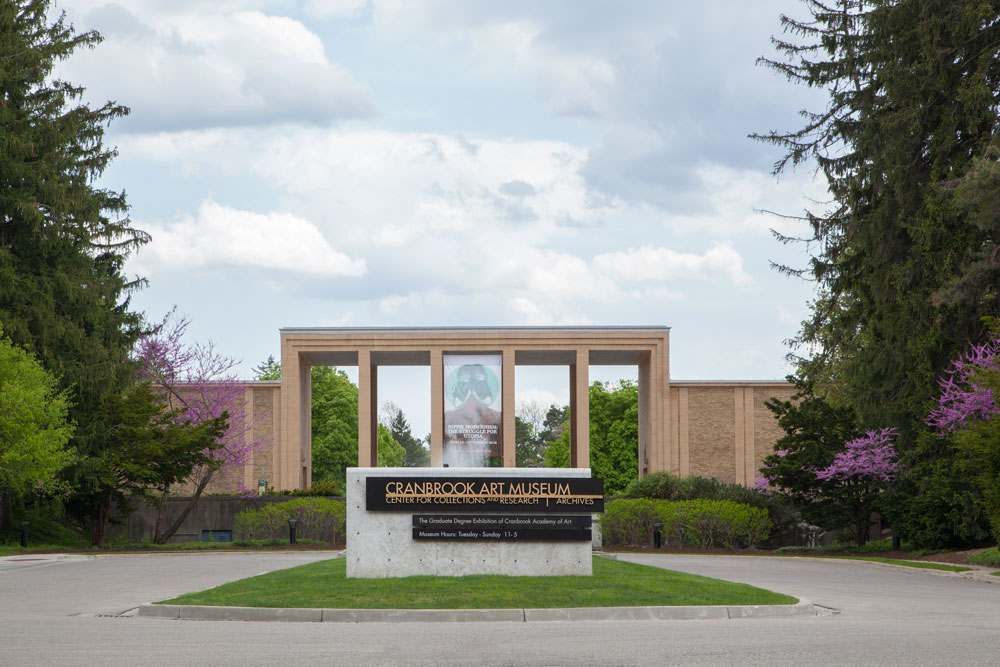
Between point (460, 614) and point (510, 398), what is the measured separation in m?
54.3

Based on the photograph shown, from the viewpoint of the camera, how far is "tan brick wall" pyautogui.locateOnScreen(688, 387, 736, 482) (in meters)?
70.6

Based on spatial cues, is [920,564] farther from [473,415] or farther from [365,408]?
[365,408]

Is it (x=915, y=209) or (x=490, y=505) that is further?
(x=915, y=209)

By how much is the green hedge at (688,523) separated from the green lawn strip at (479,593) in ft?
64.3

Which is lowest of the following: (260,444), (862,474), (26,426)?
(862,474)

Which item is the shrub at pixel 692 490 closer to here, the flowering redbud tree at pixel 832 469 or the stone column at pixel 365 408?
the flowering redbud tree at pixel 832 469

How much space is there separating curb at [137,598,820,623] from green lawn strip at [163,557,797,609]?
1.14ft

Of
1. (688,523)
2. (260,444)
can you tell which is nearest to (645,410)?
(260,444)

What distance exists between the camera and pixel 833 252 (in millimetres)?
40375

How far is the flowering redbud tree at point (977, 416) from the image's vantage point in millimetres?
25766

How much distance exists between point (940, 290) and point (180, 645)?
74.4 feet

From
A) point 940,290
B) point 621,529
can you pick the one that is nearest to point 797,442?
point 621,529

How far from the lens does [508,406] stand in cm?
7031

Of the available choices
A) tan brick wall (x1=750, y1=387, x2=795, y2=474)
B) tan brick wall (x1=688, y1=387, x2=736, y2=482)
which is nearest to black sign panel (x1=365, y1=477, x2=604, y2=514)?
tan brick wall (x1=688, y1=387, x2=736, y2=482)
